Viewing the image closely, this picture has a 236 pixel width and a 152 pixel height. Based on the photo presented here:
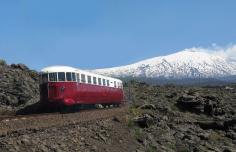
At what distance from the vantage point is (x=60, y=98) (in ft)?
145

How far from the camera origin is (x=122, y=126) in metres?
44.6

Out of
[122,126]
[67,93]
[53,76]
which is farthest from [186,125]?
[53,76]

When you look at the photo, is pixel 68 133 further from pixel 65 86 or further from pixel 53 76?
pixel 53 76

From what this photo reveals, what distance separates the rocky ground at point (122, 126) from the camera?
33.4 metres

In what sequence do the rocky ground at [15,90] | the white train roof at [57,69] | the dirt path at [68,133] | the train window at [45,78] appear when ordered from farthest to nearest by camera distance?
1. the rocky ground at [15,90]
2. the train window at [45,78]
3. the white train roof at [57,69]
4. the dirt path at [68,133]

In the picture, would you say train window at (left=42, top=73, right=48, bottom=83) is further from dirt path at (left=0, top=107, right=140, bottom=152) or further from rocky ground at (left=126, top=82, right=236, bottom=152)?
rocky ground at (left=126, top=82, right=236, bottom=152)

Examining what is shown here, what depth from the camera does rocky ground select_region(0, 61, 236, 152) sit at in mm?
33406

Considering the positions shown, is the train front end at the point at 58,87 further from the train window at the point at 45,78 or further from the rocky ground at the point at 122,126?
the rocky ground at the point at 122,126

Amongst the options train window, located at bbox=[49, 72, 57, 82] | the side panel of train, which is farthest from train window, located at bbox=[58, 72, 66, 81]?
the side panel of train

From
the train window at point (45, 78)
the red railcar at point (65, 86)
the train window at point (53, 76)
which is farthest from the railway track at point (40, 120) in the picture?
the train window at point (45, 78)

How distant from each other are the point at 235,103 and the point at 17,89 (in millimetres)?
32816

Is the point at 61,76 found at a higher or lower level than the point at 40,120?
higher

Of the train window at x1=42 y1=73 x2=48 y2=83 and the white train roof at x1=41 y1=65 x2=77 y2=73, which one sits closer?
the white train roof at x1=41 y1=65 x2=77 y2=73

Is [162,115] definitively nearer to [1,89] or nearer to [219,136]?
[219,136]
